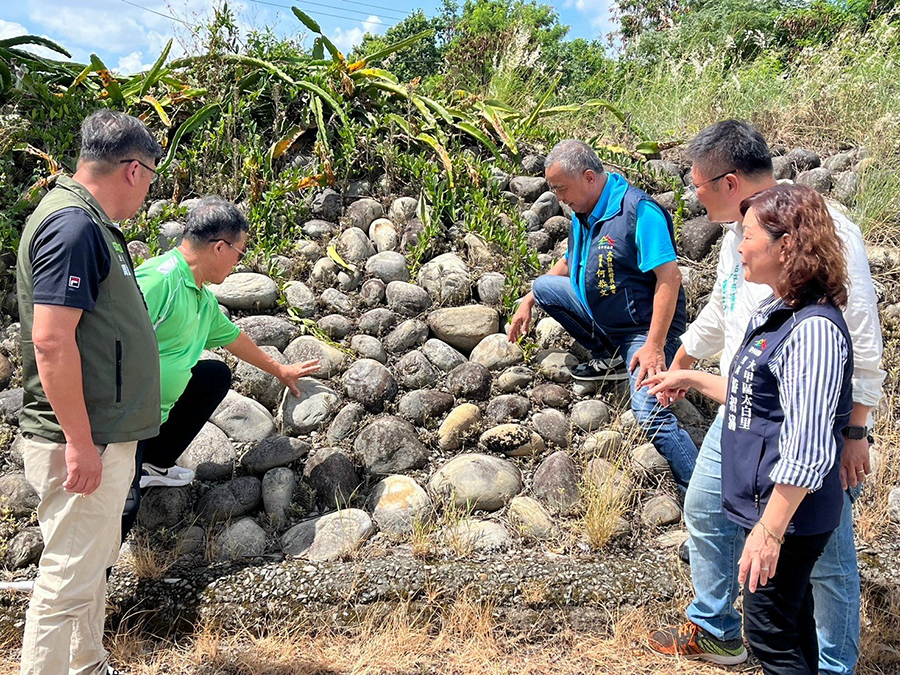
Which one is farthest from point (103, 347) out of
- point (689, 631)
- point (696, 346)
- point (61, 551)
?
point (689, 631)

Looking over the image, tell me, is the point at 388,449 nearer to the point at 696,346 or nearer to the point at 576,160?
the point at 696,346

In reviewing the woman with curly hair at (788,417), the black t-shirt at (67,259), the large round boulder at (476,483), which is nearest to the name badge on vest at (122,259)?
the black t-shirt at (67,259)

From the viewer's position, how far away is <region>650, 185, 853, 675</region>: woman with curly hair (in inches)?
77.9

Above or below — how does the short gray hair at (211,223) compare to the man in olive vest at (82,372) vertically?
above

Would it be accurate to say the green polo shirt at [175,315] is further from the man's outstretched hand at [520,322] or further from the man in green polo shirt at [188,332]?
the man's outstretched hand at [520,322]

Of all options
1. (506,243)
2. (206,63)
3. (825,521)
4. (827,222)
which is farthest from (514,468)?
(206,63)

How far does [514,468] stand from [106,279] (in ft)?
7.63

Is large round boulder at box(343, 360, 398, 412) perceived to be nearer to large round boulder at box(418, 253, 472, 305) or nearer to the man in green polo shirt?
the man in green polo shirt

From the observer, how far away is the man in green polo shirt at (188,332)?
3.12m

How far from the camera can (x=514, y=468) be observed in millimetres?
3965

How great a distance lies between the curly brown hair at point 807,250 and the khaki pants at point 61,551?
2264 mm

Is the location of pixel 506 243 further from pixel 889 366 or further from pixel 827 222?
pixel 827 222

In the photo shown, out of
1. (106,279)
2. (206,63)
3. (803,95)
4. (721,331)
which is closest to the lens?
(106,279)

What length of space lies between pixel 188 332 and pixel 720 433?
228 cm
